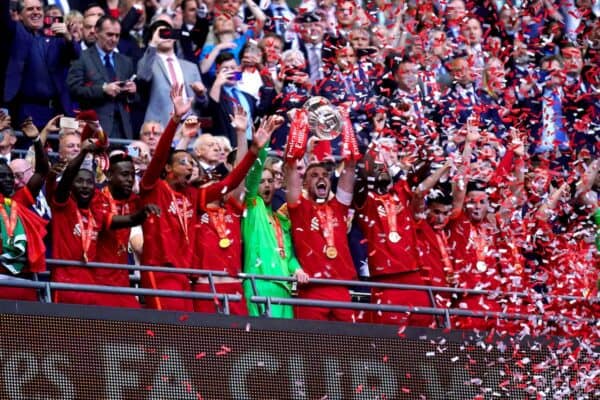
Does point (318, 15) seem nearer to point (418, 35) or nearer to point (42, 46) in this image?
point (418, 35)

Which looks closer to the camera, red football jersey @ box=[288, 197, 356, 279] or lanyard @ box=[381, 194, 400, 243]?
red football jersey @ box=[288, 197, 356, 279]

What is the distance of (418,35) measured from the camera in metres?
17.8

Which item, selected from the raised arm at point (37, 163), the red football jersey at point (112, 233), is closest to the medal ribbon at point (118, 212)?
the red football jersey at point (112, 233)

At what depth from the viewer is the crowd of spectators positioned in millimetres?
13703

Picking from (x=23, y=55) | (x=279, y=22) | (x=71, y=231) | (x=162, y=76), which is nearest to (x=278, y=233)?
(x=71, y=231)

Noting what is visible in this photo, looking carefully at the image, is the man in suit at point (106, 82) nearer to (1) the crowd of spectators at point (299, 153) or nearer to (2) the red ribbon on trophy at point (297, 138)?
(1) the crowd of spectators at point (299, 153)

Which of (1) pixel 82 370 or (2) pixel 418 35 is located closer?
(1) pixel 82 370

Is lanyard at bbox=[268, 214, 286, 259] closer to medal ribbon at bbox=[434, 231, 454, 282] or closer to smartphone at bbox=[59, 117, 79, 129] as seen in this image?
medal ribbon at bbox=[434, 231, 454, 282]

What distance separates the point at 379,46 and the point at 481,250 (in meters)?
3.04

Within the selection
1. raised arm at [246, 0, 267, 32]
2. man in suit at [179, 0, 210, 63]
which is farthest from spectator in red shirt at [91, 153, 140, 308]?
raised arm at [246, 0, 267, 32]

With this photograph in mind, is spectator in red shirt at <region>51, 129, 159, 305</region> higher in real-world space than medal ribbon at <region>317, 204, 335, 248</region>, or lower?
higher

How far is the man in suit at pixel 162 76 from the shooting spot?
53.4ft

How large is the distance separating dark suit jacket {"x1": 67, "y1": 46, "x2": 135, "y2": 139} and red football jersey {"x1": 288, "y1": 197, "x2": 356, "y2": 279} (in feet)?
7.54

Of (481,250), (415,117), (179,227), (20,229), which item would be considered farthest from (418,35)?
(20,229)
